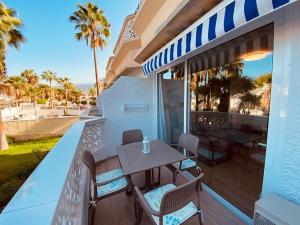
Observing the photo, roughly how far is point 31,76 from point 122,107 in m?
38.8

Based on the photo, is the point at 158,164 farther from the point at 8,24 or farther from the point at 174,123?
the point at 8,24

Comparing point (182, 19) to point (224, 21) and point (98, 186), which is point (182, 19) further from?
point (98, 186)

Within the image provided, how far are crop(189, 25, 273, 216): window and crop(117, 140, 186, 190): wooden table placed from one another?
47.7 inches

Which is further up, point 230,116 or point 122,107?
point 122,107

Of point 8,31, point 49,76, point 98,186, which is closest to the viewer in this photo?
point 98,186

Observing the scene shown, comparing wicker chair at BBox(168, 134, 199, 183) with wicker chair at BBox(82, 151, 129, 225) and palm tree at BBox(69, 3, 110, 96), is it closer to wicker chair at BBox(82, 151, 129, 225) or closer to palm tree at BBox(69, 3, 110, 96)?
wicker chair at BBox(82, 151, 129, 225)

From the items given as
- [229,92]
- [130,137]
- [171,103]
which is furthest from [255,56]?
[130,137]

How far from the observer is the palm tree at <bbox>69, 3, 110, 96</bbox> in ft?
42.1

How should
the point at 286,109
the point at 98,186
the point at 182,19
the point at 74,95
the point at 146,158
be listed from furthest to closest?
the point at 74,95 → the point at 182,19 → the point at 146,158 → the point at 98,186 → the point at 286,109

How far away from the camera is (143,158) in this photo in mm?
2650

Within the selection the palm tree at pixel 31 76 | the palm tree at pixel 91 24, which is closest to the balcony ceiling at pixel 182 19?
the palm tree at pixel 91 24

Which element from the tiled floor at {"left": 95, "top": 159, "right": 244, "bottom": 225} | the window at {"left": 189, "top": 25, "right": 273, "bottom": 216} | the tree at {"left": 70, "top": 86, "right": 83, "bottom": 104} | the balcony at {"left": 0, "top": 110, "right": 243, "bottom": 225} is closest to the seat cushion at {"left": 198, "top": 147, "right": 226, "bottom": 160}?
the window at {"left": 189, "top": 25, "right": 273, "bottom": 216}

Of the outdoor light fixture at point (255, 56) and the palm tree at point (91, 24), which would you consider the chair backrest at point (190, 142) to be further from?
the palm tree at point (91, 24)

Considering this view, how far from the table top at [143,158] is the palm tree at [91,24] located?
1273cm
